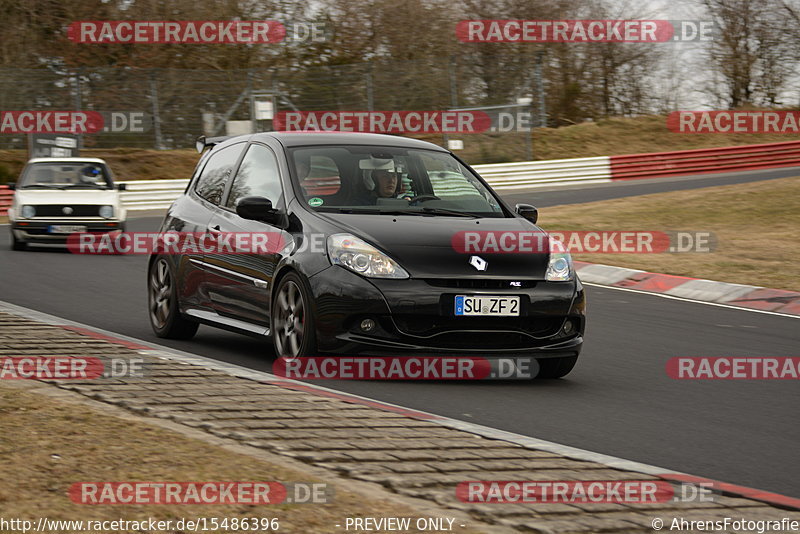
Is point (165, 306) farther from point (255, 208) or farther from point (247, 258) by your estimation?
point (255, 208)

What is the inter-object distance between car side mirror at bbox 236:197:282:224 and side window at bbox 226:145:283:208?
0.25 metres

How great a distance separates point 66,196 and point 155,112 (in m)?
14.6

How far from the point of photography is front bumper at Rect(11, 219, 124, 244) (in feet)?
65.6

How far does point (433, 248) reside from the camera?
26.8 feet

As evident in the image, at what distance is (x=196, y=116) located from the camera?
35.2 m

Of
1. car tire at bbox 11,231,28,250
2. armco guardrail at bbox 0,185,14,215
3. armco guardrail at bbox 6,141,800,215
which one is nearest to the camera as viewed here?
car tire at bbox 11,231,28,250

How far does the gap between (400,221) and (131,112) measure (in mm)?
27538

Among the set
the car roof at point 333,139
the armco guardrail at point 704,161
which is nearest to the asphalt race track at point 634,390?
the car roof at point 333,139

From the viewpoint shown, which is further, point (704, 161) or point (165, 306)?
point (704, 161)

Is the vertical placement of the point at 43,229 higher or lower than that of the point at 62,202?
lower

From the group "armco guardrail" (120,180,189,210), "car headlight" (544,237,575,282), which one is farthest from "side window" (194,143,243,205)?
"armco guardrail" (120,180,189,210)

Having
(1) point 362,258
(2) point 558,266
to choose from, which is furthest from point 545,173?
(1) point 362,258

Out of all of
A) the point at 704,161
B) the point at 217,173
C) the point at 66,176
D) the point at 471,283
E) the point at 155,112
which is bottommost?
the point at 471,283

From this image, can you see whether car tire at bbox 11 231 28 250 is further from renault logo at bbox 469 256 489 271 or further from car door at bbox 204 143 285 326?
renault logo at bbox 469 256 489 271
